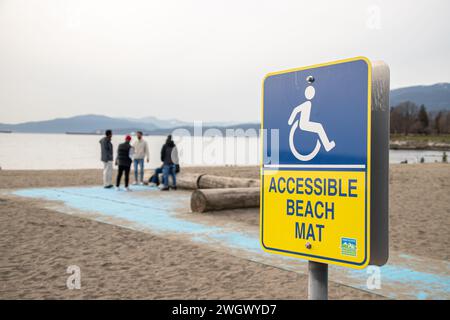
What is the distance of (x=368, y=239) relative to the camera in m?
1.63

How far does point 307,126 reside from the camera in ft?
5.71

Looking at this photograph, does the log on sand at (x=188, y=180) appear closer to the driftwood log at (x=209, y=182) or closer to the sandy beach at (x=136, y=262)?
the driftwood log at (x=209, y=182)

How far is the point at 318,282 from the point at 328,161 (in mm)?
481

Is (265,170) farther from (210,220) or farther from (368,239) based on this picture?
(210,220)

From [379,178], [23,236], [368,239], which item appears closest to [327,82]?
[379,178]

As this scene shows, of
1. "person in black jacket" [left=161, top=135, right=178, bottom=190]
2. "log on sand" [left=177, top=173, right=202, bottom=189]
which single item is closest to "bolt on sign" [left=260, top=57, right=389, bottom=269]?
"person in black jacket" [left=161, top=135, right=178, bottom=190]

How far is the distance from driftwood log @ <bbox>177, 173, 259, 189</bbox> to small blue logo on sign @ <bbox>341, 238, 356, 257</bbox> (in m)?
11.5

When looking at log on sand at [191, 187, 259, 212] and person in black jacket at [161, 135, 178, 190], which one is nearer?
log on sand at [191, 187, 259, 212]

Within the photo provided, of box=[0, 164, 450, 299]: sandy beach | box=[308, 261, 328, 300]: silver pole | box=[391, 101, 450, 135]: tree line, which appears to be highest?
box=[391, 101, 450, 135]: tree line

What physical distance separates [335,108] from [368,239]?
0.50 m

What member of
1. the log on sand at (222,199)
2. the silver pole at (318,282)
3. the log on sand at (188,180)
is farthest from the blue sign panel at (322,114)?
the log on sand at (188,180)

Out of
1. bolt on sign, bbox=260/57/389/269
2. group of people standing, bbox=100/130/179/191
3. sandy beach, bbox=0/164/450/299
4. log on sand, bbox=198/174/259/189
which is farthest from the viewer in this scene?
group of people standing, bbox=100/130/179/191

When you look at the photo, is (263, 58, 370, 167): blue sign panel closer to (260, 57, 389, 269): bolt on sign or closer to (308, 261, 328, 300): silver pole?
(260, 57, 389, 269): bolt on sign

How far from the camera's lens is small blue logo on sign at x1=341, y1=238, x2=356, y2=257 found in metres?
1.67
